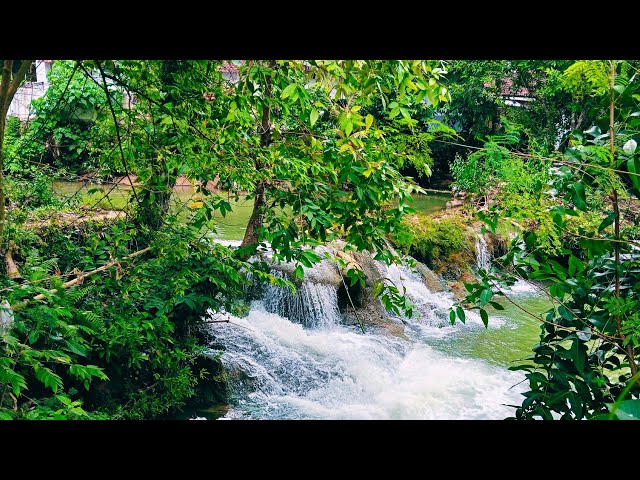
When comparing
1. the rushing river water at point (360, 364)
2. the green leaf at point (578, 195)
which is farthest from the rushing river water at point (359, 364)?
the green leaf at point (578, 195)

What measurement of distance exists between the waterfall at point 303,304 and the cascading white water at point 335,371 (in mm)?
10

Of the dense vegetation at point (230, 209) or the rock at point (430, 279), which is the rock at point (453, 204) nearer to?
the rock at point (430, 279)

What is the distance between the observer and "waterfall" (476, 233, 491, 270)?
750cm

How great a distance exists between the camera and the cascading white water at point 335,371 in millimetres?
4293

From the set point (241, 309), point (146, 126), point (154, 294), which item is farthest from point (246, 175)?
point (241, 309)

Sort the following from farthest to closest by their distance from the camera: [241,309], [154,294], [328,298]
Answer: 1. [328,298]
2. [241,309]
3. [154,294]

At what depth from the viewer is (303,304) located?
5.43m

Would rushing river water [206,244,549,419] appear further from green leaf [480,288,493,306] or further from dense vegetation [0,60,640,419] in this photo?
green leaf [480,288,493,306]
